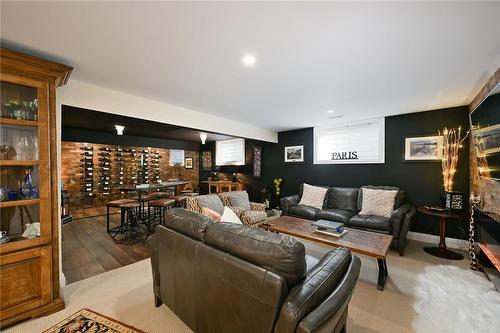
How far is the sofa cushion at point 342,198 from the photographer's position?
4.27m

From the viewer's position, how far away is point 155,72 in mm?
2230

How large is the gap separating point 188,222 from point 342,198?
12.2ft

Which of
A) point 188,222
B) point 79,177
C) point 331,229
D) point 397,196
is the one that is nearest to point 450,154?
point 397,196

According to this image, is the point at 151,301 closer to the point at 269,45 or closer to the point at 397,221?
the point at 269,45

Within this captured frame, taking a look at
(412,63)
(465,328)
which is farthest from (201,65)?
(465,328)

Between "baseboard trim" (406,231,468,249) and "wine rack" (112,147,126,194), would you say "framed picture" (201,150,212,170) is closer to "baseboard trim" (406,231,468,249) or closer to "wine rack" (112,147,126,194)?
"wine rack" (112,147,126,194)

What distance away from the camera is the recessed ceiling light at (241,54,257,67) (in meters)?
1.91

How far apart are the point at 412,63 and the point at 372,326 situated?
252cm

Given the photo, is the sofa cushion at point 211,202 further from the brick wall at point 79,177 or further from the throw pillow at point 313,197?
the brick wall at point 79,177

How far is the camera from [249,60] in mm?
1982

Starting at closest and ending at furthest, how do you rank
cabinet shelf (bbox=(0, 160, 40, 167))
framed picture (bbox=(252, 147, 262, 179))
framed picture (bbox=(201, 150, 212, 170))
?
1. cabinet shelf (bbox=(0, 160, 40, 167))
2. framed picture (bbox=(252, 147, 262, 179))
3. framed picture (bbox=(201, 150, 212, 170))

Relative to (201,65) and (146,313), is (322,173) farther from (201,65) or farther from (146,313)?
(146,313)

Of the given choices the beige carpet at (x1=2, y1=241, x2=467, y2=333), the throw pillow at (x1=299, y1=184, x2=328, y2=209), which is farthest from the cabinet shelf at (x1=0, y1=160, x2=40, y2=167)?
the throw pillow at (x1=299, y1=184, x2=328, y2=209)

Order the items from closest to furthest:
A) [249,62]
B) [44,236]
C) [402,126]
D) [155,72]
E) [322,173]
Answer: [44,236] < [249,62] < [155,72] < [402,126] < [322,173]
